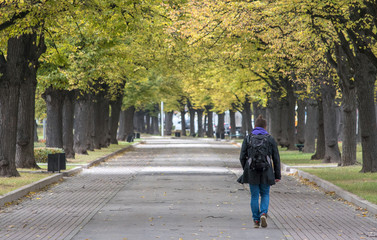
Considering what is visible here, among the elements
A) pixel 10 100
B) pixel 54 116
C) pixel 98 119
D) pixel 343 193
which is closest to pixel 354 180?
pixel 343 193

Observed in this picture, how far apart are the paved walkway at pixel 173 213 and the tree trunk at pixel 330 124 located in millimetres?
8653

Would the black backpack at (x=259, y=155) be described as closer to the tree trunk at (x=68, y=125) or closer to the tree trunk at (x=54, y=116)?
the tree trunk at (x=54, y=116)

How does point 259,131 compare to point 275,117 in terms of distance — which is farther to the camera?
point 275,117

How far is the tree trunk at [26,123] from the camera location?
25484mm

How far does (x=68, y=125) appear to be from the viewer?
122 feet

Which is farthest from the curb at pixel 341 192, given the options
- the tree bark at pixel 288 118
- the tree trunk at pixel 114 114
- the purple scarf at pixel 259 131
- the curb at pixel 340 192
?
the tree trunk at pixel 114 114

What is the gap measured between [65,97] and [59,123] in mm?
2288

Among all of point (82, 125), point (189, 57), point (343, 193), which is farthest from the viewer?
point (189, 57)

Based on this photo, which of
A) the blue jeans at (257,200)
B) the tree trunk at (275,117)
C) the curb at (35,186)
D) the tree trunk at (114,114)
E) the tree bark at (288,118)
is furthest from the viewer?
the tree trunk at (114,114)

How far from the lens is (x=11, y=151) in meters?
22.8

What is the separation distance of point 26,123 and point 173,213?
12896 millimetres

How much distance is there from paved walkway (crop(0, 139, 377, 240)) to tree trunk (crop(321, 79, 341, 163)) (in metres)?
8.65

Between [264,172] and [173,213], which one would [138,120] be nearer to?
[173,213]

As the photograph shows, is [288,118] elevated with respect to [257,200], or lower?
elevated
